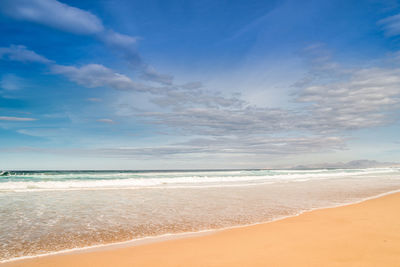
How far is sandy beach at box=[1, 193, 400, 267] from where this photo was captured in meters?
4.16

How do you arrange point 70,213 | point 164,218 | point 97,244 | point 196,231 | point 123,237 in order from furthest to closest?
1. point 70,213
2. point 164,218
3. point 196,231
4. point 123,237
5. point 97,244

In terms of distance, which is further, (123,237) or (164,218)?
(164,218)

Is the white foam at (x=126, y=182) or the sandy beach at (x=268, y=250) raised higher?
the white foam at (x=126, y=182)

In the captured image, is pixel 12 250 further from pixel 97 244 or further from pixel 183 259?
pixel 183 259

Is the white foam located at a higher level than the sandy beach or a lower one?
higher

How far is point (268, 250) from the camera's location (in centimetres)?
471

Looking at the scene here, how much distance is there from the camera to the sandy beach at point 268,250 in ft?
13.6

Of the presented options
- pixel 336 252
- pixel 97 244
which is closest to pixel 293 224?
pixel 336 252

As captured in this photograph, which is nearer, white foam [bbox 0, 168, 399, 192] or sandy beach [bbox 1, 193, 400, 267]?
sandy beach [bbox 1, 193, 400, 267]

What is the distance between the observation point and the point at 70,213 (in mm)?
9023

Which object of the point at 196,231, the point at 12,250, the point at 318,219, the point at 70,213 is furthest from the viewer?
the point at 70,213

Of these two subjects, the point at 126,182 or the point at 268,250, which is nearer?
the point at 268,250

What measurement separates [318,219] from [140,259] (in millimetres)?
5537

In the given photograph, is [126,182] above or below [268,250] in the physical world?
above
